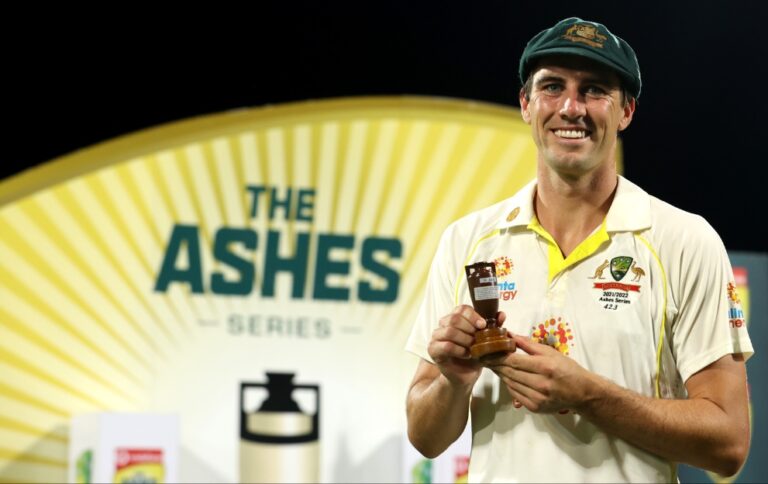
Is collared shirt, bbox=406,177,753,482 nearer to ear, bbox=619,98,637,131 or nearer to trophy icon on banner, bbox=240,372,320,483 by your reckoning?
ear, bbox=619,98,637,131

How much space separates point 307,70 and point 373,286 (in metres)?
0.61

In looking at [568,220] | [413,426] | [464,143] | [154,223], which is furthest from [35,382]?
[568,220]

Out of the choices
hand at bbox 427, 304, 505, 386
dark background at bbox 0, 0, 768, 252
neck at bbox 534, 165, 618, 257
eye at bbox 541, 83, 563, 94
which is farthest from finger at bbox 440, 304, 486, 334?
dark background at bbox 0, 0, 768, 252

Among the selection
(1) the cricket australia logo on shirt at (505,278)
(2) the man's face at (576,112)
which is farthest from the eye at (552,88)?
(1) the cricket australia logo on shirt at (505,278)

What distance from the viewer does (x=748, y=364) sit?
3051mm

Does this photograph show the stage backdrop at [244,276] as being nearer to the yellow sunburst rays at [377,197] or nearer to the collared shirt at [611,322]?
the yellow sunburst rays at [377,197]

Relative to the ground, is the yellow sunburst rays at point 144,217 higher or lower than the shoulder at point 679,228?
higher

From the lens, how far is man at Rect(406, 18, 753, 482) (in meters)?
1.31

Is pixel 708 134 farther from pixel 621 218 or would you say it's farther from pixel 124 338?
pixel 621 218

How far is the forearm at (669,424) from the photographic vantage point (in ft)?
4.25

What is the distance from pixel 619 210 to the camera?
1.45m

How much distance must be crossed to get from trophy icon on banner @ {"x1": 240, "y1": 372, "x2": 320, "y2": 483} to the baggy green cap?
5.17 feet

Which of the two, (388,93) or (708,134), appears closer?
(388,93)

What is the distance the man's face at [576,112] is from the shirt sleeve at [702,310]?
0.17m
